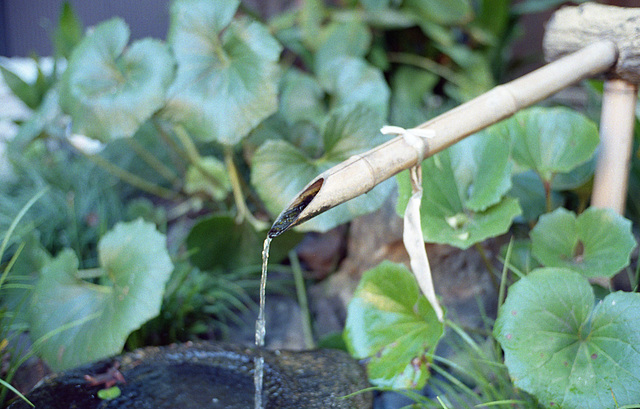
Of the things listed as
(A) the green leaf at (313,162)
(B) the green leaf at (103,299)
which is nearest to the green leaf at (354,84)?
(A) the green leaf at (313,162)

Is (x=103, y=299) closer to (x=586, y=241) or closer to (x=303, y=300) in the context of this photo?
(x=303, y=300)

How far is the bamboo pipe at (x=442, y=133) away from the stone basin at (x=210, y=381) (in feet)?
1.39

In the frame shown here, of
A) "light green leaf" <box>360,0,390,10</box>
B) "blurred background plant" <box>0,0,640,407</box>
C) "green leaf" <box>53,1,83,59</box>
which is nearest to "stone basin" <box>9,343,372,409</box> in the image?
"blurred background plant" <box>0,0,640,407</box>

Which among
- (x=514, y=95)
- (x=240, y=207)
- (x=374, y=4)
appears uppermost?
(x=374, y=4)

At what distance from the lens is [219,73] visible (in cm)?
153

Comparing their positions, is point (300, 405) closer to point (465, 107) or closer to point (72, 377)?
point (72, 377)

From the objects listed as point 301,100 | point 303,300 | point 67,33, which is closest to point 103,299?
point 303,300

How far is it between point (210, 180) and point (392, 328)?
96 centimetres

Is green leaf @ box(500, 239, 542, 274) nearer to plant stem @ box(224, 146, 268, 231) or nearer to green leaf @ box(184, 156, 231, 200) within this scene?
plant stem @ box(224, 146, 268, 231)

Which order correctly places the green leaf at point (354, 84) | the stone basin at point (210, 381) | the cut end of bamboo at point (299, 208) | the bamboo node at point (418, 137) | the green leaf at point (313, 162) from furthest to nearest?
the green leaf at point (354, 84), the green leaf at point (313, 162), the stone basin at point (210, 381), the bamboo node at point (418, 137), the cut end of bamboo at point (299, 208)

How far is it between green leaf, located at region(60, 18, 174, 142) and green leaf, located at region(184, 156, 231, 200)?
39cm

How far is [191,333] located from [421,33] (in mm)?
1856

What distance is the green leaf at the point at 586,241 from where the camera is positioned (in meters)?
1.16

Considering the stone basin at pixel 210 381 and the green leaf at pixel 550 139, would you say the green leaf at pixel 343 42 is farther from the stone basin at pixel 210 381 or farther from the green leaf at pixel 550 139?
the stone basin at pixel 210 381
